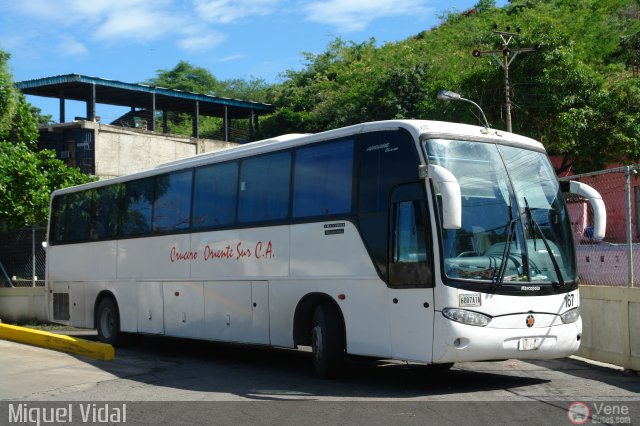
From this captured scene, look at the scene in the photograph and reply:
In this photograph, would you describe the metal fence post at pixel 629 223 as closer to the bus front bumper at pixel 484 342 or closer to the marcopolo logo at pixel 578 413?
the bus front bumper at pixel 484 342

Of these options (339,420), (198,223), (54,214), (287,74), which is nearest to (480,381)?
(339,420)

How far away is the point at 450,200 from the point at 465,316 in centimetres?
142

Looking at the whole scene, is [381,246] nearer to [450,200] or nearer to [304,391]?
[450,200]

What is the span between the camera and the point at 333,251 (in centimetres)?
1103

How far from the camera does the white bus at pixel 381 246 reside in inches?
372

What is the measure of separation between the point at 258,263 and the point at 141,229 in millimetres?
4107

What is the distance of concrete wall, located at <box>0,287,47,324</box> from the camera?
77.8 ft

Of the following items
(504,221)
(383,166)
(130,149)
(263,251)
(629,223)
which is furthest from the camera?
(130,149)

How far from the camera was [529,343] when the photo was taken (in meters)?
9.61

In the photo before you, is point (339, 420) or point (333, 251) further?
point (333, 251)

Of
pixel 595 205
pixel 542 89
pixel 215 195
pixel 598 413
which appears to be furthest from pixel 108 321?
pixel 542 89

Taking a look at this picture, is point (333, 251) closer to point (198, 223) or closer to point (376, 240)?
point (376, 240)

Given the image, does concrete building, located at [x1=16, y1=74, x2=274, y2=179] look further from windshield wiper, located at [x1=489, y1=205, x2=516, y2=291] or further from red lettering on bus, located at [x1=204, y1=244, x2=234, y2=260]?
windshield wiper, located at [x1=489, y1=205, x2=516, y2=291]

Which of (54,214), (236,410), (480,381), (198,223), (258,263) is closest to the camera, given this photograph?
(236,410)
